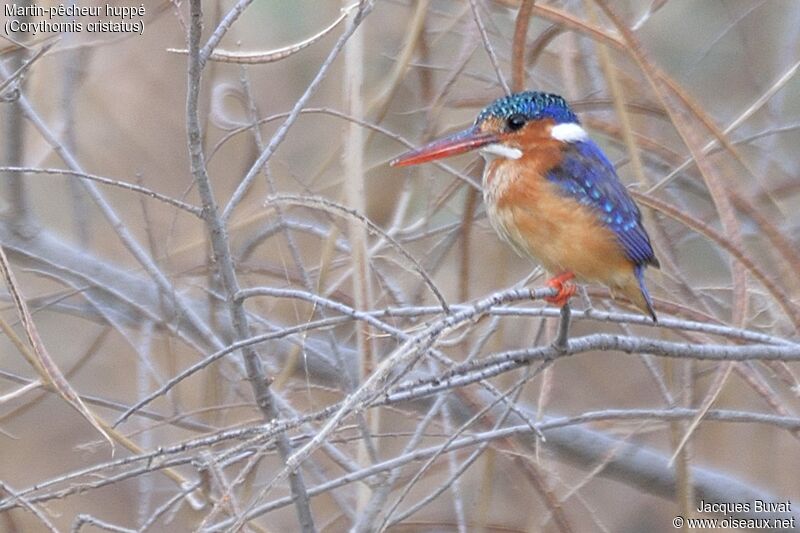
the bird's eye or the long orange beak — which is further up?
the bird's eye

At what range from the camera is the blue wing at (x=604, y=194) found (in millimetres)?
1953

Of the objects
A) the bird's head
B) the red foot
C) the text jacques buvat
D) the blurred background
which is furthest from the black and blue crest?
the text jacques buvat

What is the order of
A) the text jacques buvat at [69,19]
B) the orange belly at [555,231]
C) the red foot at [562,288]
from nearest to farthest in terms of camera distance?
the red foot at [562,288], the orange belly at [555,231], the text jacques buvat at [69,19]

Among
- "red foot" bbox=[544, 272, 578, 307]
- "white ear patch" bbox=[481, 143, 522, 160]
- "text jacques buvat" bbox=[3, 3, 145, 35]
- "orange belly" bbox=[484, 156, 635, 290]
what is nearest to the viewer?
"red foot" bbox=[544, 272, 578, 307]

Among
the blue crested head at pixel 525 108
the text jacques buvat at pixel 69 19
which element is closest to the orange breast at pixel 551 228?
the blue crested head at pixel 525 108

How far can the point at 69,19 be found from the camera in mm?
2457

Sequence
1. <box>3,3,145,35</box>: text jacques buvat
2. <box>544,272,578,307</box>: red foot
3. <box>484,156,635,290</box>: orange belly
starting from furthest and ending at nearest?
<box>3,3,145,35</box>: text jacques buvat < <box>484,156,635,290</box>: orange belly < <box>544,272,578,307</box>: red foot

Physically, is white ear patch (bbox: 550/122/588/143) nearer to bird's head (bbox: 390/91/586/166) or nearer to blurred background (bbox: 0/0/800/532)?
bird's head (bbox: 390/91/586/166)

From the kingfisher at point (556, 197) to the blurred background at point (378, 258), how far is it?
7 cm

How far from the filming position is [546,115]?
82.4 inches

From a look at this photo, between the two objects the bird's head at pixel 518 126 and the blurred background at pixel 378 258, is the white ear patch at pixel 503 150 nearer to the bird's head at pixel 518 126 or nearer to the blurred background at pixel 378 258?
the bird's head at pixel 518 126

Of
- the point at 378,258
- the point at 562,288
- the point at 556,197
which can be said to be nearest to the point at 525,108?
the point at 556,197

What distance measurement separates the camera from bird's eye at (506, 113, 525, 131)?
2.08 m

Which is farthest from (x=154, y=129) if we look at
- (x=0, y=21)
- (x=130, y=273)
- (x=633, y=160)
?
(x=633, y=160)
